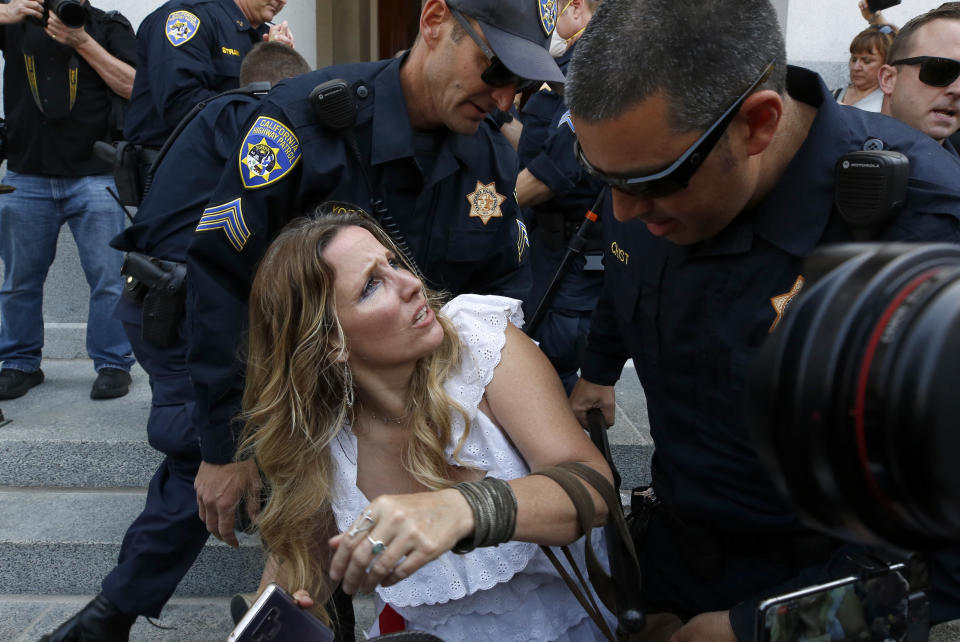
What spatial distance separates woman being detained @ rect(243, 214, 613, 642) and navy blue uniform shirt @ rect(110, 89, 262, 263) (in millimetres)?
779

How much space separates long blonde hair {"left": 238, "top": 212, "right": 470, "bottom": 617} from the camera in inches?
72.6

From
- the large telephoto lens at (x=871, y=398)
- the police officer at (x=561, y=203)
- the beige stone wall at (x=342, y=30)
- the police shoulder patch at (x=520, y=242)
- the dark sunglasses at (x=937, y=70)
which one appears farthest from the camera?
the beige stone wall at (x=342, y=30)

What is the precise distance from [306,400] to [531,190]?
5.53 feet

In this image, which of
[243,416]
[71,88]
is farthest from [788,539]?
[71,88]

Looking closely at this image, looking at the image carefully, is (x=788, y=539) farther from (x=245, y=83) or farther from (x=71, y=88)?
(x=71, y=88)

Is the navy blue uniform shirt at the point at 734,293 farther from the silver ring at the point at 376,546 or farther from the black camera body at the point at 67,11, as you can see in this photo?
the black camera body at the point at 67,11

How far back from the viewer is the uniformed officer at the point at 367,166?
78.3 inches

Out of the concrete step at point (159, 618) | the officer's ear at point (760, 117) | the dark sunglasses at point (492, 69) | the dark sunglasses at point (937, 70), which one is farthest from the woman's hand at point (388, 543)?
the dark sunglasses at point (937, 70)

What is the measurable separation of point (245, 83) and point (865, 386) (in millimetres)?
2833

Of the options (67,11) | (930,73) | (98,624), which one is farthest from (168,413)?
(930,73)

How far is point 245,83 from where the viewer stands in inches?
122

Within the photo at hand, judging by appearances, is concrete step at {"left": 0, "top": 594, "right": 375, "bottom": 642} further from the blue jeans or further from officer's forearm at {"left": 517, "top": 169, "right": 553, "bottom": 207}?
officer's forearm at {"left": 517, "top": 169, "right": 553, "bottom": 207}

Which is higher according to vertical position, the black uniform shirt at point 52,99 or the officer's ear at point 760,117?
the officer's ear at point 760,117

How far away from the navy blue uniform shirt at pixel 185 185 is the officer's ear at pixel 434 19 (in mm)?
774
